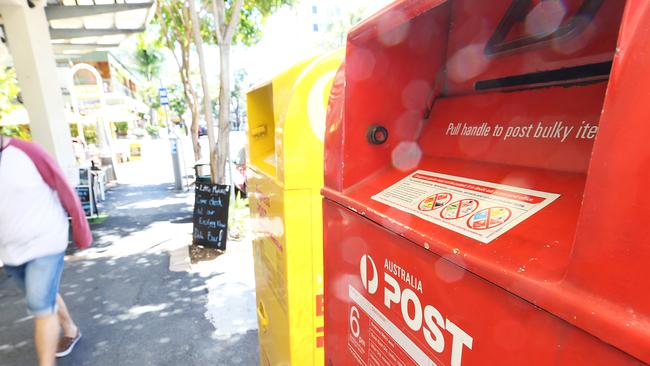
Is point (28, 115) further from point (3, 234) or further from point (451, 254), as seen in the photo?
point (451, 254)

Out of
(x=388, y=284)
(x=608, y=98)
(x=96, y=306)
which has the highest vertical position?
(x=608, y=98)

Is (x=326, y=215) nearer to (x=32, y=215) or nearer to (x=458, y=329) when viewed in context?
(x=458, y=329)

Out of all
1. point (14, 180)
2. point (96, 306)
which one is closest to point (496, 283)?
point (14, 180)

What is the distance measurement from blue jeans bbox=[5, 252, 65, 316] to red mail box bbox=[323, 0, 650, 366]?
2.14 meters

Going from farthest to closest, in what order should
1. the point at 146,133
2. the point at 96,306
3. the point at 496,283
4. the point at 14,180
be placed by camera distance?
the point at 146,133
the point at 96,306
the point at 14,180
the point at 496,283

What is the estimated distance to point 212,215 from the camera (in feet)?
15.8

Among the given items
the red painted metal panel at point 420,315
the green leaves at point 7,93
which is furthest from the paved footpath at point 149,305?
the green leaves at point 7,93

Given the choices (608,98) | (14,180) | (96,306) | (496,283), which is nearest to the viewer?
(608,98)

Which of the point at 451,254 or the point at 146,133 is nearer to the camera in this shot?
the point at 451,254

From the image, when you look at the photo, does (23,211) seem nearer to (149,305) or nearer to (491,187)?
(149,305)

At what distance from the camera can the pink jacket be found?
220 cm

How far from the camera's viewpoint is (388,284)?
842 mm

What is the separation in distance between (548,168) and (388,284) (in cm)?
43

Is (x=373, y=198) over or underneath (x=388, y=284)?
over
